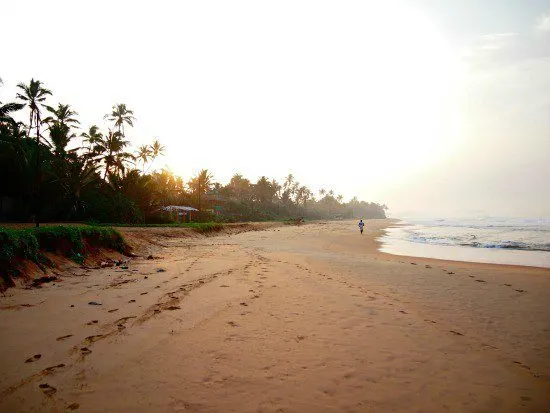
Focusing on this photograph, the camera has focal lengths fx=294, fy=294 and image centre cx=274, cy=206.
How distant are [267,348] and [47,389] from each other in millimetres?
2439

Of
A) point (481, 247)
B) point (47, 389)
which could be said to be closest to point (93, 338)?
point (47, 389)

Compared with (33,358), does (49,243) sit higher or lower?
higher

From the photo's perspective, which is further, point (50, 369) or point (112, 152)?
point (112, 152)

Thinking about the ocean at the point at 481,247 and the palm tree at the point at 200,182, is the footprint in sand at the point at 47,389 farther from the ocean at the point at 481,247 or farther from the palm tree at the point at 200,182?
the palm tree at the point at 200,182

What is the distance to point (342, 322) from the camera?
520 cm

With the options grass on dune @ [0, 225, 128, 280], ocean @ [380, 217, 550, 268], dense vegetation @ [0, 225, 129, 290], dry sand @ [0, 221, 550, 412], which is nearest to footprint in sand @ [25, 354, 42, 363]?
dry sand @ [0, 221, 550, 412]

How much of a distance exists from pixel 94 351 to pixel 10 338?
1.29 meters

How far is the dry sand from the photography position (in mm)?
2979

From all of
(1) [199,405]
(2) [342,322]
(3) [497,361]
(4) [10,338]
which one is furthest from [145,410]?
(3) [497,361]

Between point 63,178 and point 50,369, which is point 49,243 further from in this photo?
point 63,178

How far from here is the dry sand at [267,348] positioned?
117 inches

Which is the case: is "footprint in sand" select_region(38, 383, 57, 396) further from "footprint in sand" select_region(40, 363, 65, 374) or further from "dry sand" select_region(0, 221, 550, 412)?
"footprint in sand" select_region(40, 363, 65, 374)

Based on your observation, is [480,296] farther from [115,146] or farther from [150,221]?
[115,146]

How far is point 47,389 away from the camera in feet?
9.58
